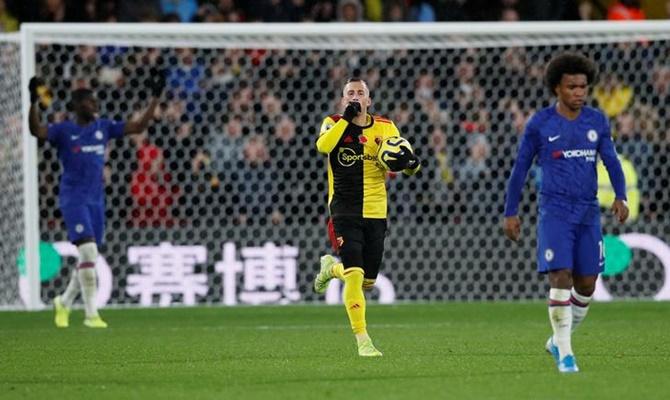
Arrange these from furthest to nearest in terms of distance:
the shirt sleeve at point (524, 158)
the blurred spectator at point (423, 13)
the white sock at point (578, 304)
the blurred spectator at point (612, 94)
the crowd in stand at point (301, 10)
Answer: the blurred spectator at point (423, 13)
the crowd in stand at point (301, 10)
the blurred spectator at point (612, 94)
the white sock at point (578, 304)
the shirt sleeve at point (524, 158)

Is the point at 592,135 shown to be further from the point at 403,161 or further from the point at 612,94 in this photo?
the point at 612,94

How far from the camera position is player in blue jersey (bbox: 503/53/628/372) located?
860 centimetres

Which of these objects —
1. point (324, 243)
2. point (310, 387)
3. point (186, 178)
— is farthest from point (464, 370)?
point (186, 178)

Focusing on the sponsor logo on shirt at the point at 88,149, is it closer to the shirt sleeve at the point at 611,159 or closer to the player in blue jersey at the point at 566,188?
the player in blue jersey at the point at 566,188

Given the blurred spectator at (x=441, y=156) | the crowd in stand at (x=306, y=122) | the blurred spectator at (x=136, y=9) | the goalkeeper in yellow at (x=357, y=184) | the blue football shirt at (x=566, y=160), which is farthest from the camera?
the blurred spectator at (x=136, y=9)

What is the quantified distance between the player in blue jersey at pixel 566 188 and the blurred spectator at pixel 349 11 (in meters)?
10.1

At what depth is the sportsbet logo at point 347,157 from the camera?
10320 millimetres

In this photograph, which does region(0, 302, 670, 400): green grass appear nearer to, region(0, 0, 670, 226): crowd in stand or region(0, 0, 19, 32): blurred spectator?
region(0, 0, 670, 226): crowd in stand

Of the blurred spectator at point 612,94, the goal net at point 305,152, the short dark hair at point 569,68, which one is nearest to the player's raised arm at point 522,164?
the short dark hair at point 569,68

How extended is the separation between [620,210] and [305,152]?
894 cm

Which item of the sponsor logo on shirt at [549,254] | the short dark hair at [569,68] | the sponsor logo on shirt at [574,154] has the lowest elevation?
the sponsor logo on shirt at [549,254]

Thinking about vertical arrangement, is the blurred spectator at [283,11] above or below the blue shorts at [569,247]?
above

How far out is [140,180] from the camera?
17.0 meters

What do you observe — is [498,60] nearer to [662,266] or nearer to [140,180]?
[662,266]
